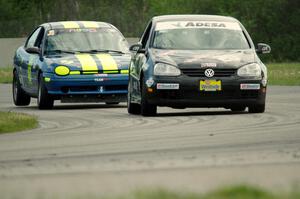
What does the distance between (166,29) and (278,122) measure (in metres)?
3.90

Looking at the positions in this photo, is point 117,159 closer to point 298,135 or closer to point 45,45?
point 298,135

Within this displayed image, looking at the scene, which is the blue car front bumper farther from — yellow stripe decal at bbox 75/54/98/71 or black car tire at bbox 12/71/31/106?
black car tire at bbox 12/71/31/106

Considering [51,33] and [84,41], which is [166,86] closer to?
[84,41]

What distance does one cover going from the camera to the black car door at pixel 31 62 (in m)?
23.7

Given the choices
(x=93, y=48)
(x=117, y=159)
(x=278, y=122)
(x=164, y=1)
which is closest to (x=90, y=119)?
(x=278, y=122)

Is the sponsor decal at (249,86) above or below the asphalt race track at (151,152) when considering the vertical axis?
below

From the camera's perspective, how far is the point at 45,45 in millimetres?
23719

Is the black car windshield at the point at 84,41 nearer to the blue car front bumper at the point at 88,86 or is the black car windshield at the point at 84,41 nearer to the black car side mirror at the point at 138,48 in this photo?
the blue car front bumper at the point at 88,86

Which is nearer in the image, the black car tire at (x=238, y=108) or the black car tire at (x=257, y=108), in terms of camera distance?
the black car tire at (x=257, y=108)

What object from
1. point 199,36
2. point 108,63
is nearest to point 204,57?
point 199,36

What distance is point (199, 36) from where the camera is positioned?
1991 centimetres

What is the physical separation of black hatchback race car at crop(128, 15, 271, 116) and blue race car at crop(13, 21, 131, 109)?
264cm

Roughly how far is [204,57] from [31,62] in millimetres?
5847

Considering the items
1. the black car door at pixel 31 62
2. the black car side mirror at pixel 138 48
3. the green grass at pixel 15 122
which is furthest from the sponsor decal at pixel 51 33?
the green grass at pixel 15 122
